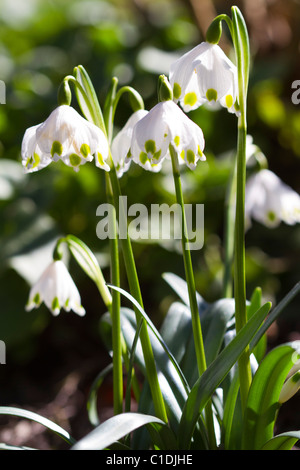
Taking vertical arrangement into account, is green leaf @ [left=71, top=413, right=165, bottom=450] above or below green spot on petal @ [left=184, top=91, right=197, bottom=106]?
below

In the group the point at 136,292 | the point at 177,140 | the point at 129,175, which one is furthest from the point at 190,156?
the point at 129,175

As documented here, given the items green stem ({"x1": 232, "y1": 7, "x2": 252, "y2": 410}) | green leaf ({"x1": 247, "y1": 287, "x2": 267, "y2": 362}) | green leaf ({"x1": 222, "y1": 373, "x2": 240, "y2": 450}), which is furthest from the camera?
green leaf ({"x1": 247, "y1": 287, "x2": 267, "y2": 362})

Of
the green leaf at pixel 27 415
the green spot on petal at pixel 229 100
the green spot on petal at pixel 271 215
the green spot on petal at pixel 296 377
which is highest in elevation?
the green spot on petal at pixel 229 100

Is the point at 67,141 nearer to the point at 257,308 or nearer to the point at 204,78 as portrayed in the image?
the point at 204,78

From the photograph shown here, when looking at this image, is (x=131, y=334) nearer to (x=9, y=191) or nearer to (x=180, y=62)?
(x=180, y=62)

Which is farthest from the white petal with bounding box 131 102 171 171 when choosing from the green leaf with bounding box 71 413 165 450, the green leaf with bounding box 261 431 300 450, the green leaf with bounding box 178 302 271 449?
the green leaf with bounding box 261 431 300 450

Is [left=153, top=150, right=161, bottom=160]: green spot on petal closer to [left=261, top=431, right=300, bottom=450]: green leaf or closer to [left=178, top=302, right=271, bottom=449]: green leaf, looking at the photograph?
[left=178, top=302, right=271, bottom=449]: green leaf

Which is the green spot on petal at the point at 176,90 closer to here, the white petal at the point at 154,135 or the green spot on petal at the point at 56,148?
the white petal at the point at 154,135

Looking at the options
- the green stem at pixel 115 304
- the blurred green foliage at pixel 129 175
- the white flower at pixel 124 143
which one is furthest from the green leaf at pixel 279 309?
the blurred green foliage at pixel 129 175
